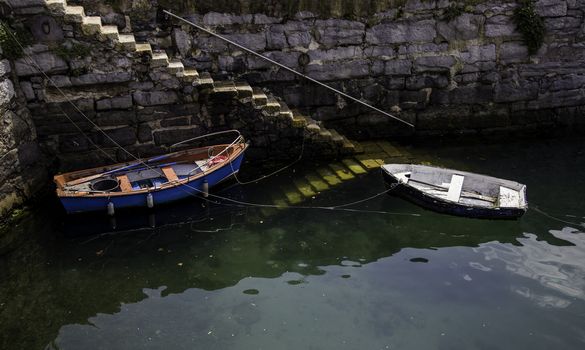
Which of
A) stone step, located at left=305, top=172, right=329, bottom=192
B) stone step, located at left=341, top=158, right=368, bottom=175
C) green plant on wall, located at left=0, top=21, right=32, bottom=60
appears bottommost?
stone step, located at left=305, top=172, right=329, bottom=192

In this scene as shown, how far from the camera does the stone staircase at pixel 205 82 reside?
9.03m

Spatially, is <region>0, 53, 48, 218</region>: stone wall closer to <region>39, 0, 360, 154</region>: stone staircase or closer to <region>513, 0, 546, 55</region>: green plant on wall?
<region>39, 0, 360, 154</region>: stone staircase

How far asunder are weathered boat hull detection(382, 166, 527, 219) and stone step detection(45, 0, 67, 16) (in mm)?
6395

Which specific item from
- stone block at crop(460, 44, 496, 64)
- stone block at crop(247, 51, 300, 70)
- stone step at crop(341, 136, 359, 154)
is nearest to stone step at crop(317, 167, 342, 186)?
stone step at crop(341, 136, 359, 154)

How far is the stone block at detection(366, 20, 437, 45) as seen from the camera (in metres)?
11.3

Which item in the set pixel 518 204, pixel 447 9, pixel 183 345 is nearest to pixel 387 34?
pixel 447 9

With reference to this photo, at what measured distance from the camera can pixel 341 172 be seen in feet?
35.1

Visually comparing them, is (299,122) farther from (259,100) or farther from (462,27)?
(462,27)

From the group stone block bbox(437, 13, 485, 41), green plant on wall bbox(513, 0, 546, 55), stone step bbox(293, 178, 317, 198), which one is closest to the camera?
stone step bbox(293, 178, 317, 198)

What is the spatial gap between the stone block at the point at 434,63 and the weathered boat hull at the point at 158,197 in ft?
15.4

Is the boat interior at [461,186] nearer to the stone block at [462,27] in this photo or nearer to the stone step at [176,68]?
the stone block at [462,27]

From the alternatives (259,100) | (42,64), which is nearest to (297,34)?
(259,100)

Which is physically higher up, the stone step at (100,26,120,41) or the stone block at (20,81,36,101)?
the stone step at (100,26,120,41)

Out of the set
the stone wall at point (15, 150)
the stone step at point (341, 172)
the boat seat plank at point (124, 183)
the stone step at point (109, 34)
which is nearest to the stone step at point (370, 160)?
the stone step at point (341, 172)
